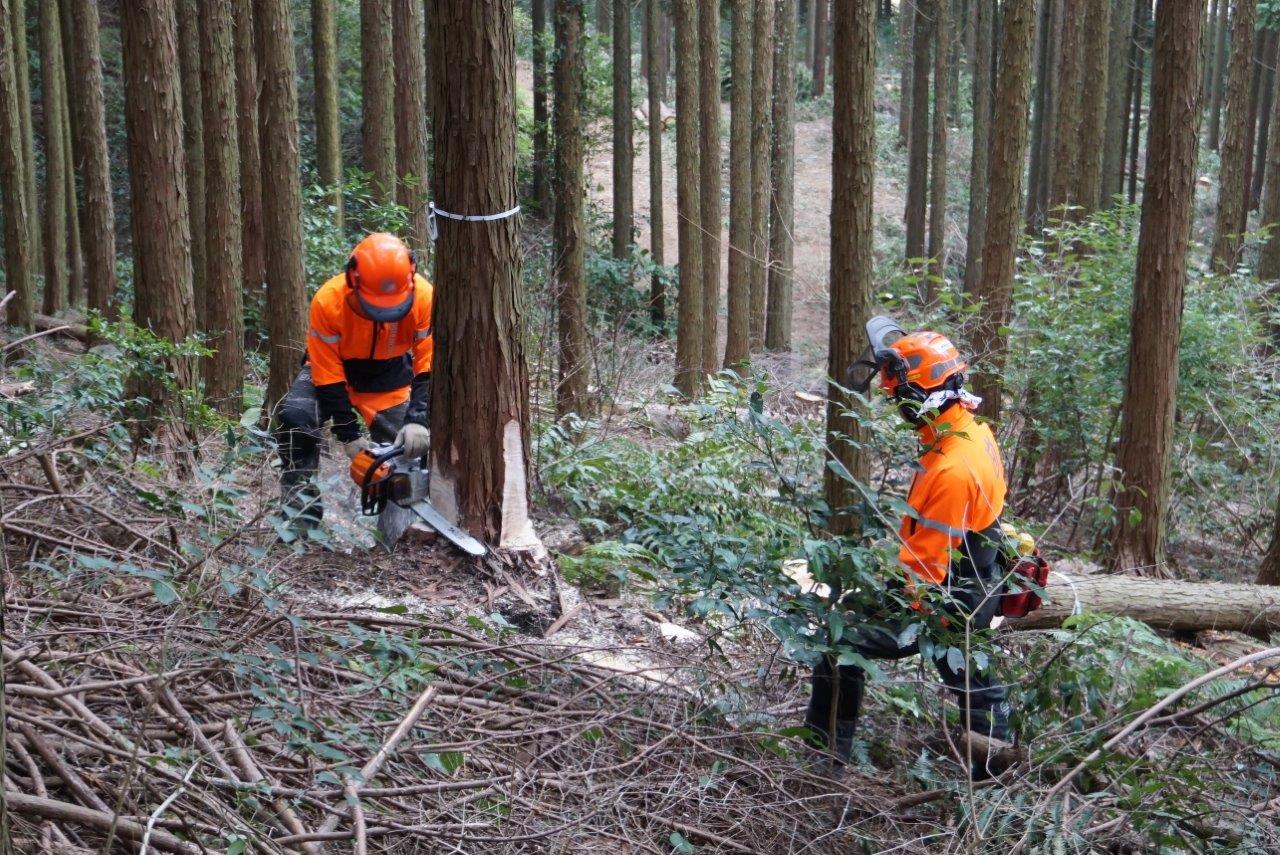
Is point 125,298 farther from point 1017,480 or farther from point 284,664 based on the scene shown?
point 284,664

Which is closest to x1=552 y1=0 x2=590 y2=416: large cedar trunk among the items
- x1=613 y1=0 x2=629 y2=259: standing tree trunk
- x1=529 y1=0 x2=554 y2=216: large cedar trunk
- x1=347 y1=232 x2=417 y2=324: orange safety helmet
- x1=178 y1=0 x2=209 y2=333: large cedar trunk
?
x1=347 y1=232 x2=417 y2=324: orange safety helmet

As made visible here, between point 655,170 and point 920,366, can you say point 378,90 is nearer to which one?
point 655,170

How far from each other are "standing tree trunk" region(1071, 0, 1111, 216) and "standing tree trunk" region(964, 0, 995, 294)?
5196mm

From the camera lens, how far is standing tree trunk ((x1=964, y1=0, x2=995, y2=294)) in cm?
2050

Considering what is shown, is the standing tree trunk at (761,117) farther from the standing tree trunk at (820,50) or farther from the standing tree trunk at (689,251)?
the standing tree trunk at (820,50)

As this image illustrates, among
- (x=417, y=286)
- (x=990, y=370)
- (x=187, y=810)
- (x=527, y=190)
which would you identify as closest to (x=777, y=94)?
(x=527, y=190)

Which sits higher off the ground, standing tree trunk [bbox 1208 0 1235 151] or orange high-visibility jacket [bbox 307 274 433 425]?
standing tree trunk [bbox 1208 0 1235 151]

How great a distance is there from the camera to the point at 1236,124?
15531mm

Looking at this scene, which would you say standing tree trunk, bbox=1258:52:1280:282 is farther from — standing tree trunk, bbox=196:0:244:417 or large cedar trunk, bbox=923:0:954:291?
standing tree trunk, bbox=196:0:244:417

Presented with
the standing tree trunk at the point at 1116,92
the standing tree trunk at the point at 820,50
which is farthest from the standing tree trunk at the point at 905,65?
the standing tree trunk at the point at 1116,92

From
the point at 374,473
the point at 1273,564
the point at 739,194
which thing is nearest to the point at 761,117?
the point at 739,194

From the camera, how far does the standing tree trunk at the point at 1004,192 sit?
9.17 meters

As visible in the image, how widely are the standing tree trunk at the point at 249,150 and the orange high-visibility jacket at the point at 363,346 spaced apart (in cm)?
488

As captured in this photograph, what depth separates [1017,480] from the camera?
10.5m
